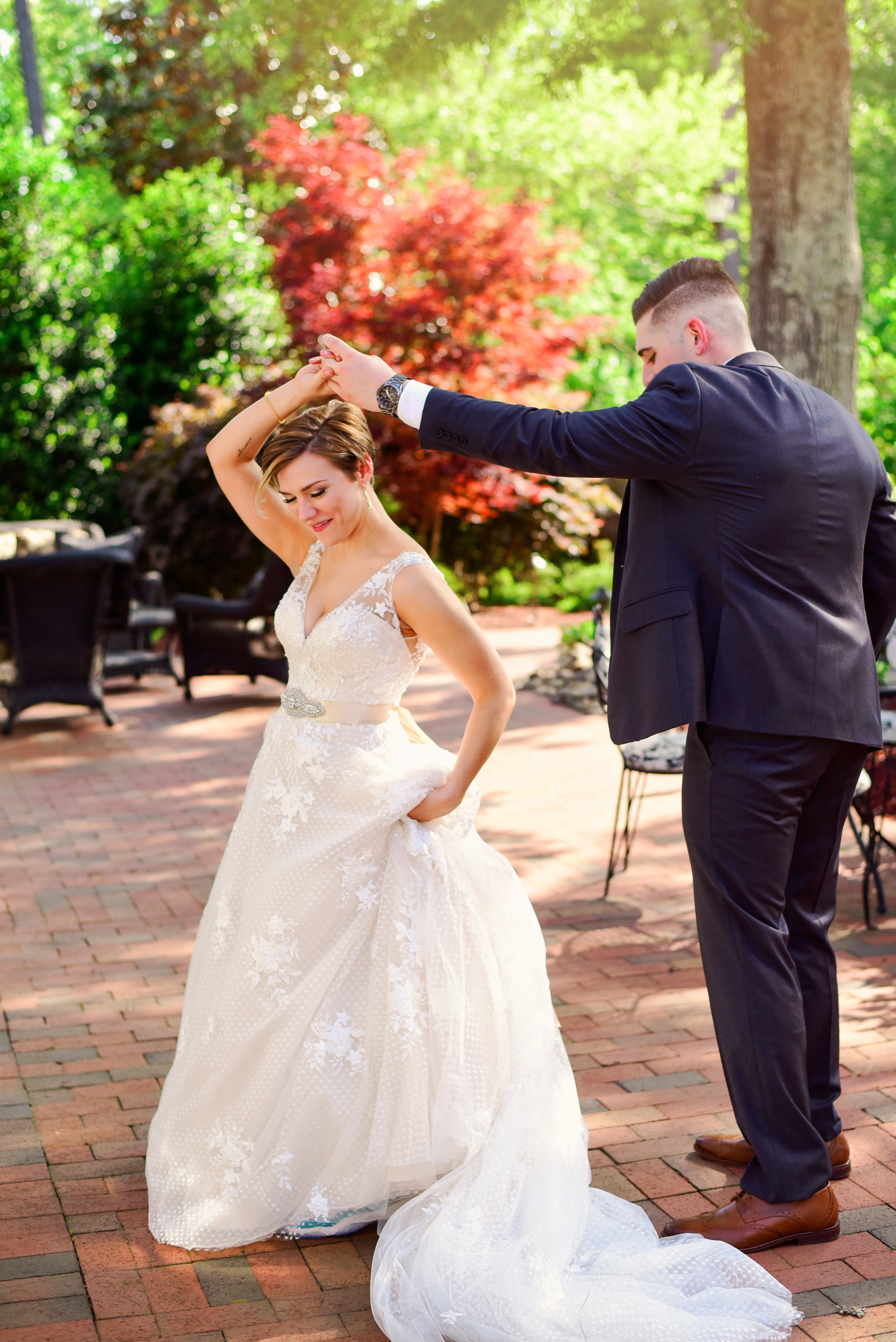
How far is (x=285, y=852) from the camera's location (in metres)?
2.85

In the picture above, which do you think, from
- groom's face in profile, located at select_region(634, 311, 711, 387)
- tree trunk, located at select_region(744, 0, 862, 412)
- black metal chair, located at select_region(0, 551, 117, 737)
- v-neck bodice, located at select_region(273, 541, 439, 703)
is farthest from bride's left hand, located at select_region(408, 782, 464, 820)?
black metal chair, located at select_region(0, 551, 117, 737)

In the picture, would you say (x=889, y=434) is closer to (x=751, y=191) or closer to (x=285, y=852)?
(x=751, y=191)

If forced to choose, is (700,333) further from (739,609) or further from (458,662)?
(458,662)

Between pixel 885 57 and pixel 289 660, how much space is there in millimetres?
19457

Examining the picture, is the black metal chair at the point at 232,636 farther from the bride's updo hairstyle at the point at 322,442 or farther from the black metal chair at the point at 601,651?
the bride's updo hairstyle at the point at 322,442

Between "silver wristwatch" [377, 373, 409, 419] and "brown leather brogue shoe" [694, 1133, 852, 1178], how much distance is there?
6.08 feet

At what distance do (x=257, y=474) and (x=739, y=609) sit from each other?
1242mm

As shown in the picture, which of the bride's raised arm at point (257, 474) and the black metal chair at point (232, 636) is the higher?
the bride's raised arm at point (257, 474)

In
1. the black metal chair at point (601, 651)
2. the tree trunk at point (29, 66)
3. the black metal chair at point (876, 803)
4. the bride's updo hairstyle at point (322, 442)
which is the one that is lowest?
the black metal chair at point (876, 803)

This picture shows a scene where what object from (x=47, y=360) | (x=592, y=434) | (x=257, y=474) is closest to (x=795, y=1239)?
(x=592, y=434)

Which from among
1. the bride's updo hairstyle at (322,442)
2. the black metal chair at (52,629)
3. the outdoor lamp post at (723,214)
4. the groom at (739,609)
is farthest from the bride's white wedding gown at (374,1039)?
the outdoor lamp post at (723,214)

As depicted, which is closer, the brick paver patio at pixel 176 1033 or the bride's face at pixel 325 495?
the brick paver patio at pixel 176 1033

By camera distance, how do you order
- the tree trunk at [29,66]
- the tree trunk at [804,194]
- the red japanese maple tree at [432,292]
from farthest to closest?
the tree trunk at [29,66] < the red japanese maple tree at [432,292] < the tree trunk at [804,194]

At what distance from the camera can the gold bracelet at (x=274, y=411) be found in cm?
299
